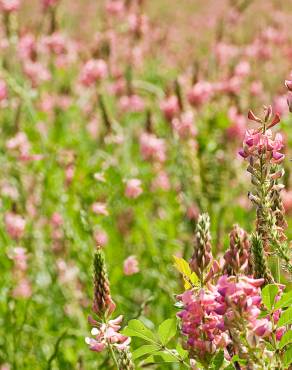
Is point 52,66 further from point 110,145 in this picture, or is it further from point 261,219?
point 261,219

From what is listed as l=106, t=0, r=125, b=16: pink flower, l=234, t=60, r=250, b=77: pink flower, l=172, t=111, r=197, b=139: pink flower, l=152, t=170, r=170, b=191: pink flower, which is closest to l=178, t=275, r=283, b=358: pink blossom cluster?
l=172, t=111, r=197, b=139: pink flower

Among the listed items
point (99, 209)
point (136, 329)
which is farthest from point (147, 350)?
point (99, 209)

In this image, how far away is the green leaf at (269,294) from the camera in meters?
0.98

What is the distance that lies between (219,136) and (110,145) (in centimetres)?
65

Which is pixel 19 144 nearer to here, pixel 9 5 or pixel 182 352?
pixel 9 5

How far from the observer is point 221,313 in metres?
0.89

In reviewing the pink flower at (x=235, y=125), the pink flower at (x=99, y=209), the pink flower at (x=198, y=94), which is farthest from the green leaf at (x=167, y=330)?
the pink flower at (x=198, y=94)

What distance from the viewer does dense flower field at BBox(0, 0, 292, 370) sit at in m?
0.97

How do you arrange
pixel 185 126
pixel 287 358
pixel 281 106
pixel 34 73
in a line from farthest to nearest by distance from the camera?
1. pixel 34 73
2. pixel 281 106
3. pixel 185 126
4. pixel 287 358

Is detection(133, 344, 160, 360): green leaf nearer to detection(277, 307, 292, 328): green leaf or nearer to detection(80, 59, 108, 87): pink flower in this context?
detection(277, 307, 292, 328): green leaf

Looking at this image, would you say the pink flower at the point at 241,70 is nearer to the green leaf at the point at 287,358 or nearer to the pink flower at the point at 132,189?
the pink flower at the point at 132,189

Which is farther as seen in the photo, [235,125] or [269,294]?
[235,125]

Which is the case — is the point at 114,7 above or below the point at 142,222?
above

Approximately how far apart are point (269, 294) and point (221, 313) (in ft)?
0.39
